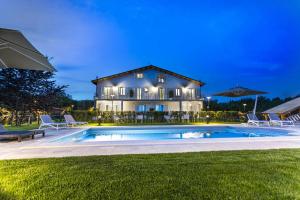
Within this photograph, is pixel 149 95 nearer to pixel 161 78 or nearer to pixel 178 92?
pixel 161 78

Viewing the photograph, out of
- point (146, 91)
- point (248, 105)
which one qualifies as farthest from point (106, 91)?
point (248, 105)

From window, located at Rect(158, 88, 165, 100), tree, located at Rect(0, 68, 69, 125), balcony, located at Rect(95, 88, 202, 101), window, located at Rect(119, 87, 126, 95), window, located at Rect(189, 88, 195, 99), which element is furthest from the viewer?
window, located at Rect(189, 88, 195, 99)

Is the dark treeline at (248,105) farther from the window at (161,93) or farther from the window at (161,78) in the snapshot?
the window at (161,78)

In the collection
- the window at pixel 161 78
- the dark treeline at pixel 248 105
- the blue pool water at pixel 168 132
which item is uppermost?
the window at pixel 161 78

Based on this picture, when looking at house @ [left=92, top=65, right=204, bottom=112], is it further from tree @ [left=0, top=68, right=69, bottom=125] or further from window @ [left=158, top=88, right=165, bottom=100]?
tree @ [left=0, top=68, right=69, bottom=125]

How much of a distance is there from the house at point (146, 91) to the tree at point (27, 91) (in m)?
10.0

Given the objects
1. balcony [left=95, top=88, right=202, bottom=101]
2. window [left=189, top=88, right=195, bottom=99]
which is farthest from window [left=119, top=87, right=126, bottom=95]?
window [left=189, top=88, right=195, bottom=99]

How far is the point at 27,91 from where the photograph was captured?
14.3m

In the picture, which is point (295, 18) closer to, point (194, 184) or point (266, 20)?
point (266, 20)

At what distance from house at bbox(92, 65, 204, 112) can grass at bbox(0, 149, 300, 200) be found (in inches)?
847

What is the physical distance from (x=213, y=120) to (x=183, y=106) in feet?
25.2

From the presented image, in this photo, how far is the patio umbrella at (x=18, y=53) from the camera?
3760 mm

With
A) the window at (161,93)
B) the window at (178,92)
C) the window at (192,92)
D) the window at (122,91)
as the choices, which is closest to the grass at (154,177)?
the window at (122,91)

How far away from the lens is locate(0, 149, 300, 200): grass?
266 cm
